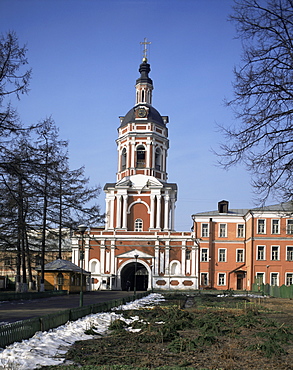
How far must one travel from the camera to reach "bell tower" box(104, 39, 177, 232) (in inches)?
2404

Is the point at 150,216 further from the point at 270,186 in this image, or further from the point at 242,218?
the point at 270,186

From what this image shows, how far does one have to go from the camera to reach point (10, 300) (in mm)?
29453

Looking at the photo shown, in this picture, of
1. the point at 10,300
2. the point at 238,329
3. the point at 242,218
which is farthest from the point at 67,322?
the point at 242,218

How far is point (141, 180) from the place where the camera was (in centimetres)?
6159

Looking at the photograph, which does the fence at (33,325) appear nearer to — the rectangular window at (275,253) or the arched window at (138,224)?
the arched window at (138,224)

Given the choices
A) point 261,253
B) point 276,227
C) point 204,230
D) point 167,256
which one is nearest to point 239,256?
point 261,253

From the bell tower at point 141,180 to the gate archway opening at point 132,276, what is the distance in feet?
14.4

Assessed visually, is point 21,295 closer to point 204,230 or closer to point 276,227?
point 204,230

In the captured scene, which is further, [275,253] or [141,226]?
[141,226]

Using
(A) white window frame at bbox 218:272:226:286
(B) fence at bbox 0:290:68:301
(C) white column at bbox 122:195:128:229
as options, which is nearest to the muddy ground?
(B) fence at bbox 0:290:68:301

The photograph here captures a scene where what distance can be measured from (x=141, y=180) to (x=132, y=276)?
11.3 metres

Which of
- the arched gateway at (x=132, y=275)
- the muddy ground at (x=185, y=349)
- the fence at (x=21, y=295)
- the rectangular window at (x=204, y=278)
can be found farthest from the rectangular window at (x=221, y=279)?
the muddy ground at (x=185, y=349)

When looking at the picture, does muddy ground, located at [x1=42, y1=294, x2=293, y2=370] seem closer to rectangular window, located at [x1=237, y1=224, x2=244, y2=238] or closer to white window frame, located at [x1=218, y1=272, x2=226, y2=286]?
white window frame, located at [x1=218, y1=272, x2=226, y2=286]

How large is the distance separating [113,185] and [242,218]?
51.5 feet
